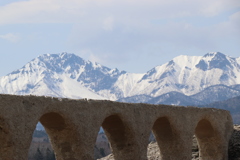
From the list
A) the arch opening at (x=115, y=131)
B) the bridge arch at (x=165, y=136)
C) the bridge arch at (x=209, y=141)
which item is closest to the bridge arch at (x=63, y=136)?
the arch opening at (x=115, y=131)

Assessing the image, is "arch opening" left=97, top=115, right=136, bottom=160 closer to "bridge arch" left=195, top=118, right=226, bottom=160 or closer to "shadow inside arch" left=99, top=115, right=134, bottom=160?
"shadow inside arch" left=99, top=115, right=134, bottom=160

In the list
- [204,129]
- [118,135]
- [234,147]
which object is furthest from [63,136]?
[234,147]

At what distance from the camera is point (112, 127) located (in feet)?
120

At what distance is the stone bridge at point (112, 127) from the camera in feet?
88.9

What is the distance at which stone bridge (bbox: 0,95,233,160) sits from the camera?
88.9 feet

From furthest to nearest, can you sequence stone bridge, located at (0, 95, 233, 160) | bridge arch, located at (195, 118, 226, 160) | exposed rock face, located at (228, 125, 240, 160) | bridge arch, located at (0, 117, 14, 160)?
exposed rock face, located at (228, 125, 240, 160) < bridge arch, located at (195, 118, 226, 160) < stone bridge, located at (0, 95, 233, 160) < bridge arch, located at (0, 117, 14, 160)

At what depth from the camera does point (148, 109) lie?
1495 inches

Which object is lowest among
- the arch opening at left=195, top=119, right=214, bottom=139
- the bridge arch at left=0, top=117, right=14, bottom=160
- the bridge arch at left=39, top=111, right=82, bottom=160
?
the bridge arch at left=0, top=117, right=14, bottom=160

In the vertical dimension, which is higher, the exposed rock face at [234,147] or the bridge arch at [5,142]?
the exposed rock face at [234,147]

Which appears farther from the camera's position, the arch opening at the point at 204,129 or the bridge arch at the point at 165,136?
the arch opening at the point at 204,129

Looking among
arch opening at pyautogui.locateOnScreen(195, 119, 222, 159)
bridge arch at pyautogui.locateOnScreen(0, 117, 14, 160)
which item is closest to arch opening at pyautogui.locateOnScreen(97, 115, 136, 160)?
bridge arch at pyautogui.locateOnScreen(0, 117, 14, 160)

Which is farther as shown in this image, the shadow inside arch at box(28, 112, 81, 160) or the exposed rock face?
the exposed rock face

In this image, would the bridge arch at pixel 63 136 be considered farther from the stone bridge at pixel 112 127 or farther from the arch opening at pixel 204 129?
the arch opening at pixel 204 129

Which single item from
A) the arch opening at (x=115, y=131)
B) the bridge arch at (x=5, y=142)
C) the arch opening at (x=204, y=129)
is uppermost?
the arch opening at (x=204, y=129)
